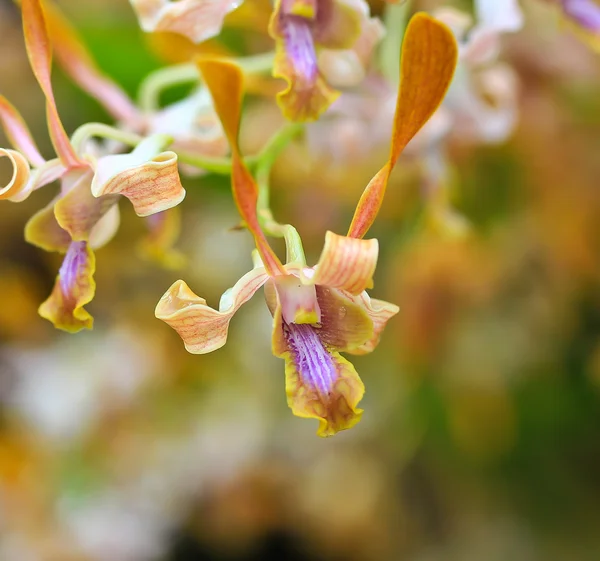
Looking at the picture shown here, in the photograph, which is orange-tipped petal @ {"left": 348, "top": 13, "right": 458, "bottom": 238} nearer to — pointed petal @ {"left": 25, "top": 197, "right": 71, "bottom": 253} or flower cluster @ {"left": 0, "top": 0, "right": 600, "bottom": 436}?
flower cluster @ {"left": 0, "top": 0, "right": 600, "bottom": 436}

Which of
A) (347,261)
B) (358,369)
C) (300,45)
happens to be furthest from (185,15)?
(358,369)

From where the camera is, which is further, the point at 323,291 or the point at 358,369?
the point at 358,369

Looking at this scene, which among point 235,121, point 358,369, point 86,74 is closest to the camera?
→ point 235,121

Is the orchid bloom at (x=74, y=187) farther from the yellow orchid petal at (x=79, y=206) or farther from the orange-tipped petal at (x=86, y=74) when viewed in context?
the orange-tipped petal at (x=86, y=74)

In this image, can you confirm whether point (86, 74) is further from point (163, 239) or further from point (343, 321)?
point (343, 321)

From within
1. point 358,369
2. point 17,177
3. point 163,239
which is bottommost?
point 358,369
